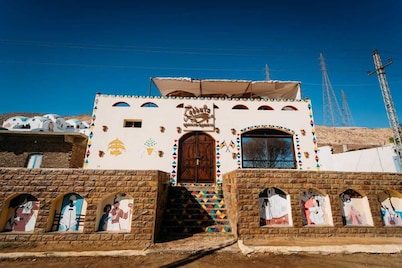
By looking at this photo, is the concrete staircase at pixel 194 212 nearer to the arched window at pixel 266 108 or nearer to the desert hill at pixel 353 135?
the arched window at pixel 266 108

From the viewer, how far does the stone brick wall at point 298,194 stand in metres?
5.83

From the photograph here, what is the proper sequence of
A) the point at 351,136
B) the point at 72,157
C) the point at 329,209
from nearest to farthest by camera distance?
the point at 329,209 → the point at 72,157 → the point at 351,136

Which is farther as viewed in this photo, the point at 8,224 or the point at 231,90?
the point at 231,90

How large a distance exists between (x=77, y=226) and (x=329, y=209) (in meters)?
7.98

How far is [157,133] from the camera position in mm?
10078

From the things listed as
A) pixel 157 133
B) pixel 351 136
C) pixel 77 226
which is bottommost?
pixel 77 226

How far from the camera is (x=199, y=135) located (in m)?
10.3

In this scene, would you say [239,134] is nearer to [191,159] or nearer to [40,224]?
[191,159]

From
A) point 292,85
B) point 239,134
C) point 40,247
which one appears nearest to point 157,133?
point 239,134

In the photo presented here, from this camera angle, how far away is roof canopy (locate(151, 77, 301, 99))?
1146cm

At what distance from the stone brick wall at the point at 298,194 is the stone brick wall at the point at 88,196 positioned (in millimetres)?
2646

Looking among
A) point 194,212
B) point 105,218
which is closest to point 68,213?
point 105,218

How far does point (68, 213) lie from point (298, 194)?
7.29 meters

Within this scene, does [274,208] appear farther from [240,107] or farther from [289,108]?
[289,108]
